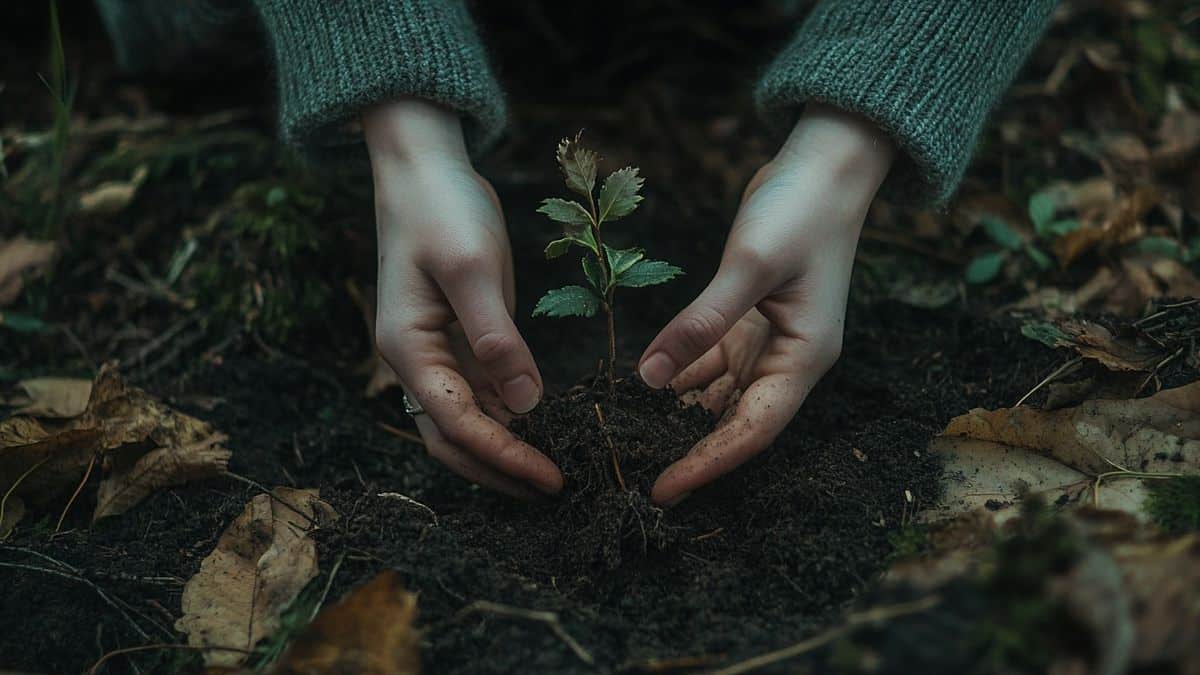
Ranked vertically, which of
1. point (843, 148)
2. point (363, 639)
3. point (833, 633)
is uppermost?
point (843, 148)

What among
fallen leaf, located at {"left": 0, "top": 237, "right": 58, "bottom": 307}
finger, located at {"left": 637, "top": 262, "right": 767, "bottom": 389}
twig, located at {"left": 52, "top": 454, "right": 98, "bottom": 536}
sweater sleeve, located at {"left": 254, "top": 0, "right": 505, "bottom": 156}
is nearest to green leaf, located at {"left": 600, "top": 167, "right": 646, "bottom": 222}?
finger, located at {"left": 637, "top": 262, "right": 767, "bottom": 389}

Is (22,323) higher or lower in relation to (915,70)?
lower

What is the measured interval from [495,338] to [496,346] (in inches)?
0.6

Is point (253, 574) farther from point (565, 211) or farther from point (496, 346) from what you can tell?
point (565, 211)

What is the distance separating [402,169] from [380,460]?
2.26 ft

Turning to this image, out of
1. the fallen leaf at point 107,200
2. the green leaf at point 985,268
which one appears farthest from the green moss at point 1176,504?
the fallen leaf at point 107,200

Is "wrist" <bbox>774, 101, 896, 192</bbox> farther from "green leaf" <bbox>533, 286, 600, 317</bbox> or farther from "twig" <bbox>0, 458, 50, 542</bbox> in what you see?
"twig" <bbox>0, 458, 50, 542</bbox>

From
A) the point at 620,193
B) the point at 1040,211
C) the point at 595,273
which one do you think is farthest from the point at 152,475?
the point at 1040,211

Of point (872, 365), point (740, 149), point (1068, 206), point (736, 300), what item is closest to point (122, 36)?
point (740, 149)

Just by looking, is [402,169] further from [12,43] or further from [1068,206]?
[12,43]

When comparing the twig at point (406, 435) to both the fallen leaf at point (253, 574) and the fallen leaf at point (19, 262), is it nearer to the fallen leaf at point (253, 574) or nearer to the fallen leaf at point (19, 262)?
the fallen leaf at point (253, 574)

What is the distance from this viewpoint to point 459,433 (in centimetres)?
175

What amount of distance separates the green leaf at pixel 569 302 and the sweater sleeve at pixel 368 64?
0.64 meters

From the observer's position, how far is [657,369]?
1.72 metres
